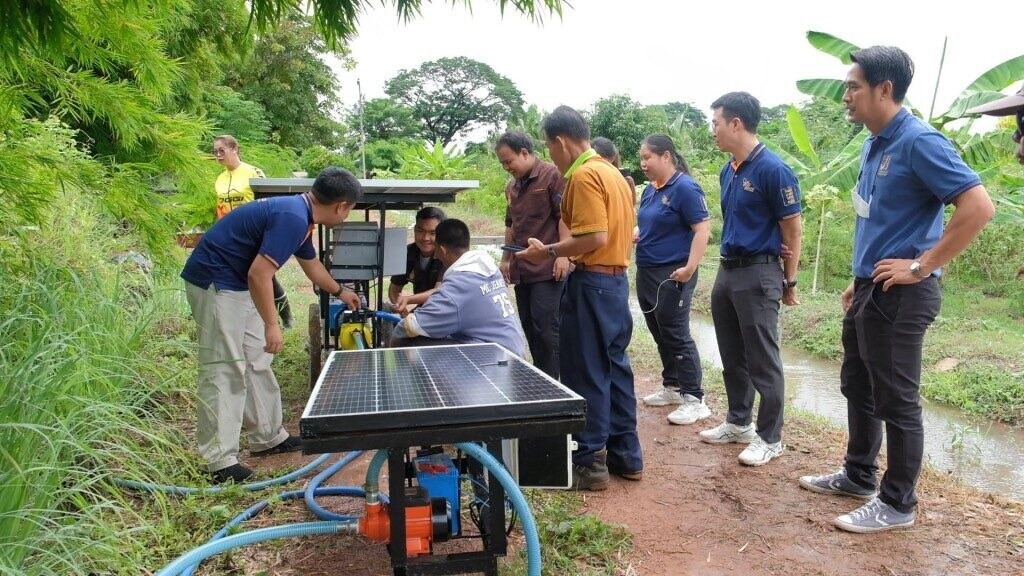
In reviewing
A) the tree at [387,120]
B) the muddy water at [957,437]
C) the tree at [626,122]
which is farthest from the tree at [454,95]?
the muddy water at [957,437]

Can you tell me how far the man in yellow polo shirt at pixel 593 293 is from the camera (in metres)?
3.54

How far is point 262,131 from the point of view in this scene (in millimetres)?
18578

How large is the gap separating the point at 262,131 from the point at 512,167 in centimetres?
1574

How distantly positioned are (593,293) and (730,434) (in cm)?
146

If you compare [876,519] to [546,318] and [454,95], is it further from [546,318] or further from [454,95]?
[454,95]

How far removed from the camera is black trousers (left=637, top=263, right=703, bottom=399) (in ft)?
15.8

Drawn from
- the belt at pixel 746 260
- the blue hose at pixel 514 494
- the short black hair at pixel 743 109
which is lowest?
the blue hose at pixel 514 494

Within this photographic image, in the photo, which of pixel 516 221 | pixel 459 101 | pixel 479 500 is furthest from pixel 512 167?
pixel 459 101

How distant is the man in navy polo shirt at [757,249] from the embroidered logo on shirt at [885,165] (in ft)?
2.20

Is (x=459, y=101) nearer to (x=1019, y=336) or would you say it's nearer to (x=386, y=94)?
(x=386, y=94)

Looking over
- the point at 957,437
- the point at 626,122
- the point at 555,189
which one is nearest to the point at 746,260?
the point at 555,189

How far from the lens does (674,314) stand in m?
4.81

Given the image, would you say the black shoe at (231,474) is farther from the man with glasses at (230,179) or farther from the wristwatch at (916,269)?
the wristwatch at (916,269)

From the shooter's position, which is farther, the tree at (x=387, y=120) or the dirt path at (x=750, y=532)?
the tree at (x=387, y=120)
